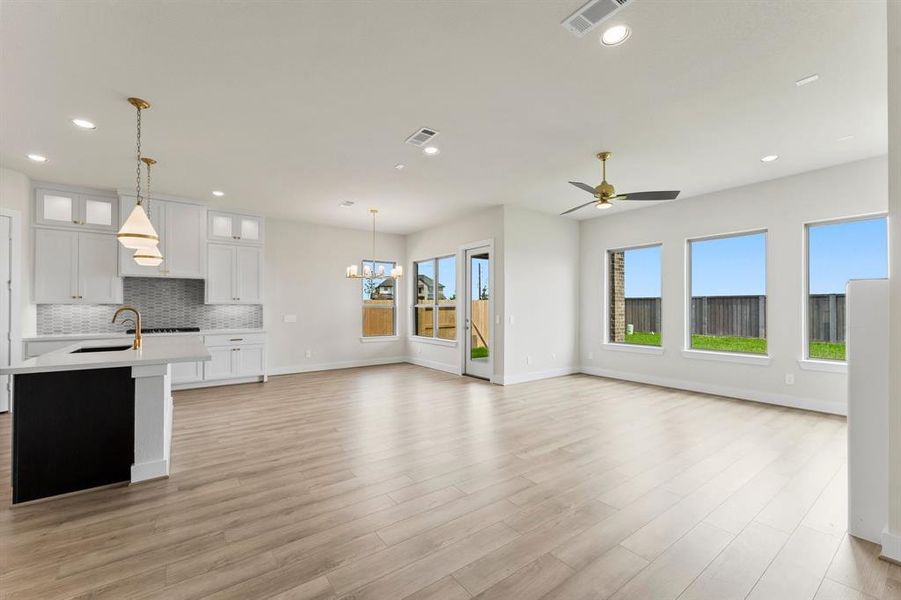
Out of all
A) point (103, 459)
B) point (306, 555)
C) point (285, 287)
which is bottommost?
point (306, 555)

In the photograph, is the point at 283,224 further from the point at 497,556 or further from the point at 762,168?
the point at 762,168

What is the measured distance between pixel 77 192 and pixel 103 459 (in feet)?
15.4

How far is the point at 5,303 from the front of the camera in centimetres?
468

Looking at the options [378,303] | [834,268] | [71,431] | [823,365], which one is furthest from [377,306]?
[834,268]

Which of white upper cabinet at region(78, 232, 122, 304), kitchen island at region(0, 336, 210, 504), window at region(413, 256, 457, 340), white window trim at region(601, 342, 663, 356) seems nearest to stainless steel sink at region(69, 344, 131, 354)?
kitchen island at region(0, 336, 210, 504)

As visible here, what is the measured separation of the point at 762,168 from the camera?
4.67m

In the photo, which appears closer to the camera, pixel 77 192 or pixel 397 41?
pixel 397 41

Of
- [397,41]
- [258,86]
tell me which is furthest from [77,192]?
[397,41]

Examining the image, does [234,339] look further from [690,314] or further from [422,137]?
[690,314]

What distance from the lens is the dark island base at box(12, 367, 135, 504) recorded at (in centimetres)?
253

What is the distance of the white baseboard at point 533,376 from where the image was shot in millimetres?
6297

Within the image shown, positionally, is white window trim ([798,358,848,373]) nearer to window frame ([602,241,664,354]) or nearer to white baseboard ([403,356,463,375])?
window frame ([602,241,664,354])

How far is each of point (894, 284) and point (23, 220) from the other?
8296 mm

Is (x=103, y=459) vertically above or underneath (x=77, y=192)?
underneath
